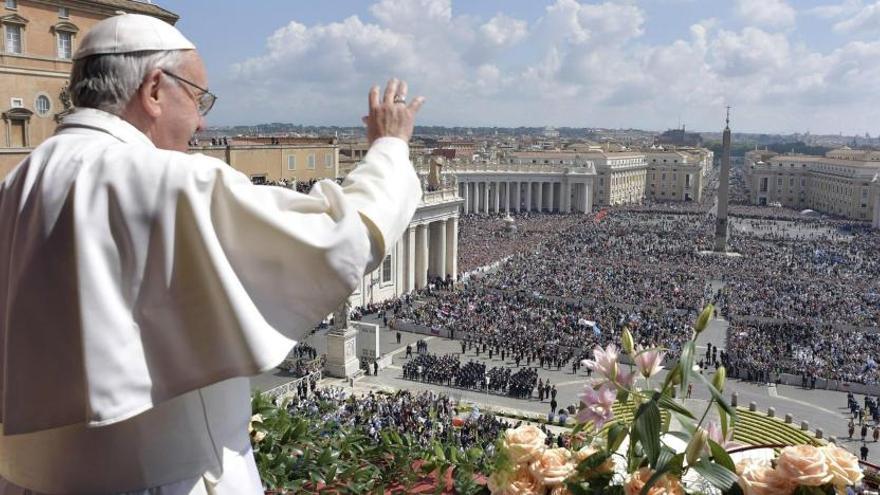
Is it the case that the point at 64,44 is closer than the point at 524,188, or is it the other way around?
the point at 64,44

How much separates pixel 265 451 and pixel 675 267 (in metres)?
46.6

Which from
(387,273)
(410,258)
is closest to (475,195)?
(410,258)

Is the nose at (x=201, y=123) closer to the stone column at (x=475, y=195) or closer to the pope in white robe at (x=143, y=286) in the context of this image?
the pope in white robe at (x=143, y=286)

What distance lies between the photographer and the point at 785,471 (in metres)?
2.71

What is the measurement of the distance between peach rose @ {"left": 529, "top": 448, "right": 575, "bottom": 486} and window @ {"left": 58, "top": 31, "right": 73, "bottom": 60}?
23.7m

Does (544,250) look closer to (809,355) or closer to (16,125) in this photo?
(809,355)

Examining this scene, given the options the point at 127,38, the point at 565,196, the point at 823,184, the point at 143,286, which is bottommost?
the point at 565,196

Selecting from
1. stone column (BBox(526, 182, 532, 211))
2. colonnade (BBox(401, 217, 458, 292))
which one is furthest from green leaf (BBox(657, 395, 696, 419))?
stone column (BBox(526, 182, 532, 211))

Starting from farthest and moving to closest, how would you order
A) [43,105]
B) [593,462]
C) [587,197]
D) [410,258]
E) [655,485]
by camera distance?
[587,197]
[410,258]
[43,105]
[593,462]
[655,485]

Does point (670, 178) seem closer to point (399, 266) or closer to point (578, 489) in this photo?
point (399, 266)

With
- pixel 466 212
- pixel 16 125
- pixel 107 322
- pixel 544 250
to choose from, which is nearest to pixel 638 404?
pixel 107 322

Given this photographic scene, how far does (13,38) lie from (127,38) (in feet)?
75.7

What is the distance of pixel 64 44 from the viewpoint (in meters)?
22.7

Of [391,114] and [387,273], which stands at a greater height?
[391,114]
